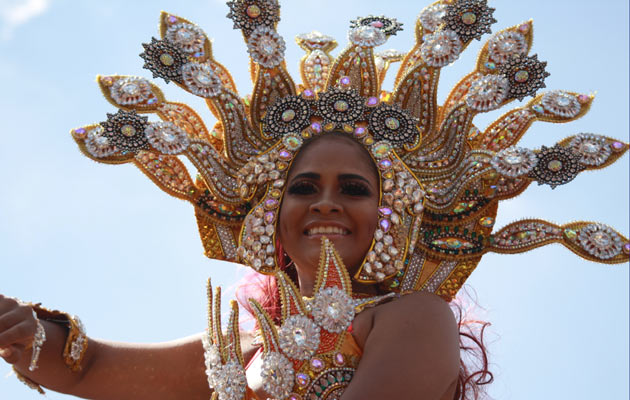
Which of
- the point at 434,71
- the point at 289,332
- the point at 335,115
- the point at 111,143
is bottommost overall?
the point at 289,332

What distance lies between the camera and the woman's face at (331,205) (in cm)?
468

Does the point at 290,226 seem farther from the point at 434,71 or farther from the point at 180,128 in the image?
the point at 434,71

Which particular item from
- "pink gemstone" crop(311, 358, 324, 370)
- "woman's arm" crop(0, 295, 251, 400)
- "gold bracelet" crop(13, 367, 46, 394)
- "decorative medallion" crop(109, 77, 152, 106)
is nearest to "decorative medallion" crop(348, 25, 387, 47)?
"decorative medallion" crop(109, 77, 152, 106)

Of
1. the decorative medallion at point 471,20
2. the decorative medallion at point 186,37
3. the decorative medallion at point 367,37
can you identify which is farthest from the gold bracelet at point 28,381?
the decorative medallion at point 471,20

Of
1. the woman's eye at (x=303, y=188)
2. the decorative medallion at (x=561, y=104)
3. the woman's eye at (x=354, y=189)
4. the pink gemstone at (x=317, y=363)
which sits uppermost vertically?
the decorative medallion at (x=561, y=104)

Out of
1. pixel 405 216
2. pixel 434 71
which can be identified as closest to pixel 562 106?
pixel 434 71

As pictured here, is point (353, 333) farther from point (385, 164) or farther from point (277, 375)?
point (385, 164)

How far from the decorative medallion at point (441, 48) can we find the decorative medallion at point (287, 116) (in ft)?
2.58

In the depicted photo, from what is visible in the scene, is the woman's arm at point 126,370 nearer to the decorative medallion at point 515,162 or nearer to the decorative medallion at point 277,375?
the decorative medallion at point 277,375

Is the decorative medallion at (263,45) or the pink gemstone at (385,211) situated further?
the decorative medallion at (263,45)

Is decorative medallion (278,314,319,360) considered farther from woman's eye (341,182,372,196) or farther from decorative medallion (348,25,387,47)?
decorative medallion (348,25,387,47)

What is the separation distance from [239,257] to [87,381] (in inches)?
43.5

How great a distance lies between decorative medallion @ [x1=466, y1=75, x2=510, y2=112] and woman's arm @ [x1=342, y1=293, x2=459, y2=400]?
1.47 m

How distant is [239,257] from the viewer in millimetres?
5164
